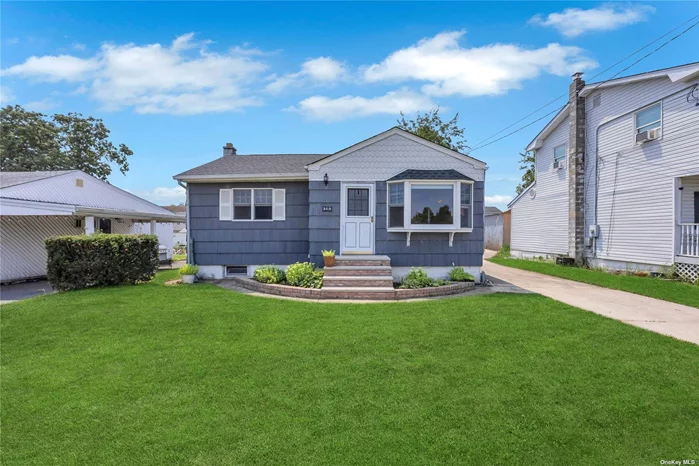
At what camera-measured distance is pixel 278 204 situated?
1002cm

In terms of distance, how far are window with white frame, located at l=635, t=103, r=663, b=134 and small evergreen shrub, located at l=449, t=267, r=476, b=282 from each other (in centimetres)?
836

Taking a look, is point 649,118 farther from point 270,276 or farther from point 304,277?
point 270,276

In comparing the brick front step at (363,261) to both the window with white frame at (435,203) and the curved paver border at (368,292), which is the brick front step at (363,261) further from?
the window with white frame at (435,203)

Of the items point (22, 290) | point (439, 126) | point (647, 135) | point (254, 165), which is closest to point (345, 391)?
point (254, 165)

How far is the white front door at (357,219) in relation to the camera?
941 centimetres

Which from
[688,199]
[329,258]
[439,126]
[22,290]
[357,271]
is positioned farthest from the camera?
[439,126]

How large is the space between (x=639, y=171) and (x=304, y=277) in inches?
466

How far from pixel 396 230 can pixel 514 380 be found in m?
5.93

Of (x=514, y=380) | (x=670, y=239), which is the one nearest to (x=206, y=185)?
(x=514, y=380)

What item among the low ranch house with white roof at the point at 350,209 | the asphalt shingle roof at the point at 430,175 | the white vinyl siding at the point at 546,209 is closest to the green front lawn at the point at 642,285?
the white vinyl siding at the point at 546,209

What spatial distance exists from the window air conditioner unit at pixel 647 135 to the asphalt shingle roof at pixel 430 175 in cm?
683

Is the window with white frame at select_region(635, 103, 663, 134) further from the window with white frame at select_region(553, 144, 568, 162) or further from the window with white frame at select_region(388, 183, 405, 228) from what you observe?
the window with white frame at select_region(388, 183, 405, 228)

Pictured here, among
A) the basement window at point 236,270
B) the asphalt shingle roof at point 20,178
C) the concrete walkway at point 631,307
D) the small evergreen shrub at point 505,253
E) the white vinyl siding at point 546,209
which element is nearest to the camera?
the concrete walkway at point 631,307

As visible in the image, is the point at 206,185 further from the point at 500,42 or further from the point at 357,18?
the point at 500,42
